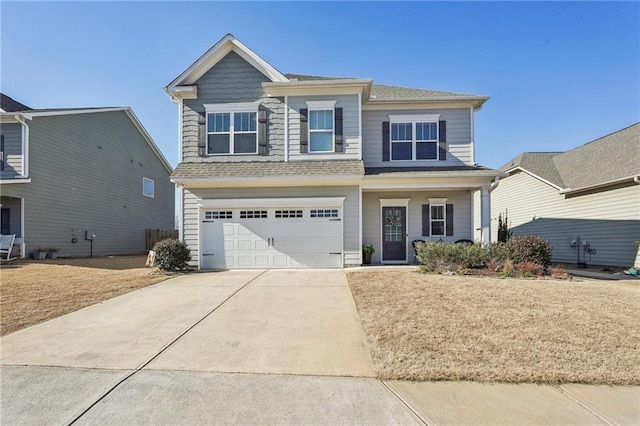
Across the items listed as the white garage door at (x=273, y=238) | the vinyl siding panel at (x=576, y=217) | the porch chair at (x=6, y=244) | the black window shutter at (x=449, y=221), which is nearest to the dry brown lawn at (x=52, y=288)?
the porch chair at (x=6, y=244)

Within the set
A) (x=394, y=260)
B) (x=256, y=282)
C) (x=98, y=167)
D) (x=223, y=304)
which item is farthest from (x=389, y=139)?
(x=98, y=167)

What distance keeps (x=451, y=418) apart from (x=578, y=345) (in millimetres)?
2772

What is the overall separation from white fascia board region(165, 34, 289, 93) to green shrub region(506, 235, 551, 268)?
30.7 ft

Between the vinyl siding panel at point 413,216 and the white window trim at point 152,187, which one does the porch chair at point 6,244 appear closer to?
the white window trim at point 152,187

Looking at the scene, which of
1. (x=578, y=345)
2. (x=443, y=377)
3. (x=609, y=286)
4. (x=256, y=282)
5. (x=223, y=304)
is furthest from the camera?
(x=256, y=282)

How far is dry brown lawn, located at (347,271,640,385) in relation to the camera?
3917mm

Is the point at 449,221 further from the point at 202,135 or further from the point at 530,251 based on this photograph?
the point at 202,135

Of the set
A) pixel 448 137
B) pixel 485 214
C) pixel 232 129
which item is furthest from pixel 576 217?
pixel 232 129

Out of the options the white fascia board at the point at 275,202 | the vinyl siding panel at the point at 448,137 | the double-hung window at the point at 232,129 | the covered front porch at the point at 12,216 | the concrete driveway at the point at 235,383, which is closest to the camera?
the concrete driveway at the point at 235,383

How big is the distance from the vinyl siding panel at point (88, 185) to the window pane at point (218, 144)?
873cm

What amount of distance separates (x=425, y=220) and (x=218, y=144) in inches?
332

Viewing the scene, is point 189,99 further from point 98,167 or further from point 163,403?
point 163,403

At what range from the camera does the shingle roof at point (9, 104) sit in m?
15.0

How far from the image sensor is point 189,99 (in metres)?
12.1
